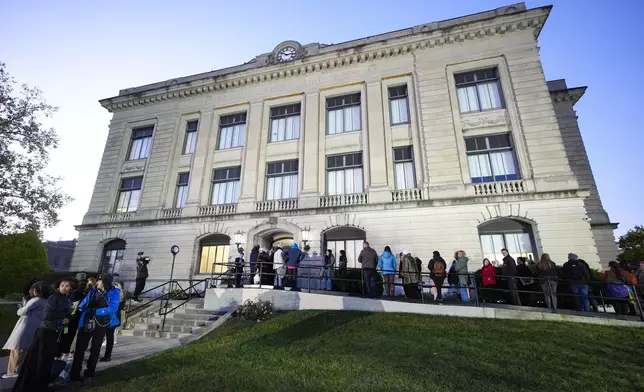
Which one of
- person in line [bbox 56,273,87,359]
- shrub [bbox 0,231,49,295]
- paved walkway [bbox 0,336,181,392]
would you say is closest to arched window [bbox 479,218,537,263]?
paved walkway [bbox 0,336,181,392]

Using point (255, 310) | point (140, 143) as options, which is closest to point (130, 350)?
point (255, 310)

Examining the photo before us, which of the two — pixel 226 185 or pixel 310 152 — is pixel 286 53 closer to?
pixel 310 152

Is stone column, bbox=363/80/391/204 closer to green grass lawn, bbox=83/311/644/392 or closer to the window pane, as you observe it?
the window pane

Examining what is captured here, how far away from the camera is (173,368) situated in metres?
5.98

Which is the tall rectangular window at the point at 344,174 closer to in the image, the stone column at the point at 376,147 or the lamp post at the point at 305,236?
the stone column at the point at 376,147

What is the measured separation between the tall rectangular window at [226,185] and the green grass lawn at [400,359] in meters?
11.8

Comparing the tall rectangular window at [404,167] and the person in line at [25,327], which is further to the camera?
the tall rectangular window at [404,167]

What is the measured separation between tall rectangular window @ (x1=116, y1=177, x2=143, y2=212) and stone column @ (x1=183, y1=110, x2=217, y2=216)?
14.3 feet

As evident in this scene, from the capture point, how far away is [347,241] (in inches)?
645

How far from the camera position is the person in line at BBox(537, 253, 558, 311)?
8.94m

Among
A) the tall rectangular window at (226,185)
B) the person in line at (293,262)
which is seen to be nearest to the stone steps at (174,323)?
the person in line at (293,262)

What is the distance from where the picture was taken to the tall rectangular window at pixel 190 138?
21.5 meters

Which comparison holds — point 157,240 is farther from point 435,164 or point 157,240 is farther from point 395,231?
point 435,164

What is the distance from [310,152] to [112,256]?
14.8 meters
